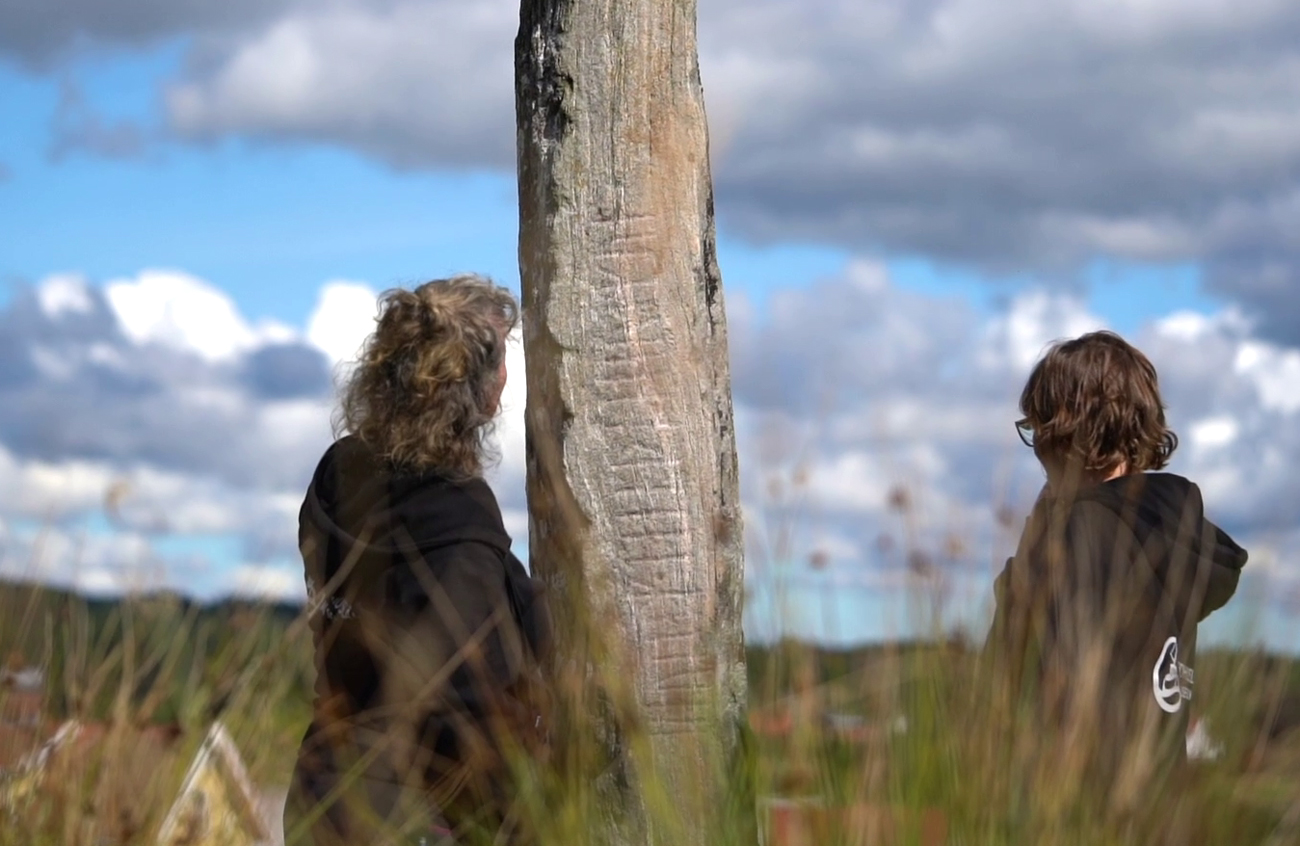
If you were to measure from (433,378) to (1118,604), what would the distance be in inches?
65.3

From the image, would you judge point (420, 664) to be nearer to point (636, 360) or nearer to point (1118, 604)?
point (636, 360)

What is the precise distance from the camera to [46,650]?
3.80 m

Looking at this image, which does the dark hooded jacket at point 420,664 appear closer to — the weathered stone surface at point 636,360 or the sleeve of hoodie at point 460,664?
the sleeve of hoodie at point 460,664

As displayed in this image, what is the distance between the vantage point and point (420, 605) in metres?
3.58

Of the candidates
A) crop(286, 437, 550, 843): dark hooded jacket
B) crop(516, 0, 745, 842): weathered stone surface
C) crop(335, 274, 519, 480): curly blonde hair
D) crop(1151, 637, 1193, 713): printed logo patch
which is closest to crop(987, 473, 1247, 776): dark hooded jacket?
crop(1151, 637, 1193, 713): printed logo patch

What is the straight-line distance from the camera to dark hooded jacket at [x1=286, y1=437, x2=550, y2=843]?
3498 millimetres

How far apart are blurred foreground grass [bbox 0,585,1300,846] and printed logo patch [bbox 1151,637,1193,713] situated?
14 cm

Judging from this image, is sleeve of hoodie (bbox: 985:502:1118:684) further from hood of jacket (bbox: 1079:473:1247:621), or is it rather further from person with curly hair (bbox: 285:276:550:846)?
person with curly hair (bbox: 285:276:550:846)

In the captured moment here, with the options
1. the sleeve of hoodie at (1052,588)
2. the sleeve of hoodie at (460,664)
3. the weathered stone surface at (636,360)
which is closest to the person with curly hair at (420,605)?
the sleeve of hoodie at (460,664)

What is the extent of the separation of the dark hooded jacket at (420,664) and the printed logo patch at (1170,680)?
1.49 m

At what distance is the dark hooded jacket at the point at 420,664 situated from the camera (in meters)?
3.50

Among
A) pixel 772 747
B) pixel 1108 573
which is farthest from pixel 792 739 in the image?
pixel 1108 573

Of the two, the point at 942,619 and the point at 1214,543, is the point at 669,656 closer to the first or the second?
the point at 942,619

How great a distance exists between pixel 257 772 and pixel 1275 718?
2.31 m
